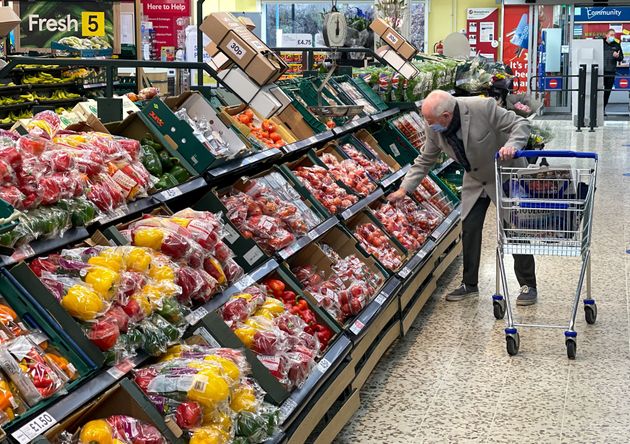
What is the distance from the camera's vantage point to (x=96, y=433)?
8.26 feet

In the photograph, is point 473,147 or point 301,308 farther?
point 473,147

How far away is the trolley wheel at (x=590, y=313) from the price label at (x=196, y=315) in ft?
10.3

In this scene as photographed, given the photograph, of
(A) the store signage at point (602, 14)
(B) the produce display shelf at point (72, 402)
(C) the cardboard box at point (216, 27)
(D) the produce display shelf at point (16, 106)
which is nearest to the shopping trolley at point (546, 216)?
(C) the cardboard box at point (216, 27)

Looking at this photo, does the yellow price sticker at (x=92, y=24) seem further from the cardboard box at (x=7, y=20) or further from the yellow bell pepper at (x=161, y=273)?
the yellow bell pepper at (x=161, y=273)

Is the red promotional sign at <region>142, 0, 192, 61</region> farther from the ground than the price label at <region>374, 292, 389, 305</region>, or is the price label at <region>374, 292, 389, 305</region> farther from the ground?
the red promotional sign at <region>142, 0, 192, 61</region>

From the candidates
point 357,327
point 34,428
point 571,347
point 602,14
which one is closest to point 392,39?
point 571,347

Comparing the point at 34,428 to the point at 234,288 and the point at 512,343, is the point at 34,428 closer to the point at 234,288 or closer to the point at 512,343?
the point at 234,288

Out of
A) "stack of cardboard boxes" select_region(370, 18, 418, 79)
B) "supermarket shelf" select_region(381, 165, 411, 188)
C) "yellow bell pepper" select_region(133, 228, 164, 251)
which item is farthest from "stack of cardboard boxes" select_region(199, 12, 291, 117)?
"stack of cardboard boxes" select_region(370, 18, 418, 79)

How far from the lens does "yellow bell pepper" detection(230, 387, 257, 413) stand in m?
3.04

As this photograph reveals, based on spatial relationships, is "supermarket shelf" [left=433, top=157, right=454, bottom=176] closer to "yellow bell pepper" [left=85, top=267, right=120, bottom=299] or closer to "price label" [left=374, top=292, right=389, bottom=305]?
"price label" [left=374, top=292, right=389, bottom=305]

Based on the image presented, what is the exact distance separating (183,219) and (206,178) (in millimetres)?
606

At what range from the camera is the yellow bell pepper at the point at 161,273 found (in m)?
3.18

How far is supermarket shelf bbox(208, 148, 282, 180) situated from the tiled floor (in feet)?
4.08

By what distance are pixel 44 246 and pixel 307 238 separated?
6.61 feet
